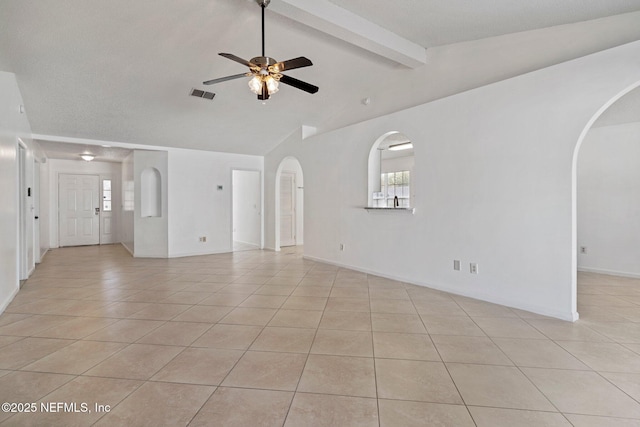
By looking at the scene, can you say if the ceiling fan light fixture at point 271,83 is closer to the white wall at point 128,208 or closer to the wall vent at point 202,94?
the wall vent at point 202,94

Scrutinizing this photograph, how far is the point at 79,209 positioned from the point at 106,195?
758 mm

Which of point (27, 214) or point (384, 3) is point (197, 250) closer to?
point (27, 214)

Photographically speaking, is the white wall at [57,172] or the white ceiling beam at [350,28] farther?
the white wall at [57,172]

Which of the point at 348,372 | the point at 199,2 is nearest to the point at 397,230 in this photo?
the point at 348,372

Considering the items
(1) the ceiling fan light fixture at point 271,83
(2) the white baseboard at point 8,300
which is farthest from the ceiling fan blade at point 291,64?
(2) the white baseboard at point 8,300

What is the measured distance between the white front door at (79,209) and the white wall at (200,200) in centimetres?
395

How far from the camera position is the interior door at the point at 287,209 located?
8297 millimetres

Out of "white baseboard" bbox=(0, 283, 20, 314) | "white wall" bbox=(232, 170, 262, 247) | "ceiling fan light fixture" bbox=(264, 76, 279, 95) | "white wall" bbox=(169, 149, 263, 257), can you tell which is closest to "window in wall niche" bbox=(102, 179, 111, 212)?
"white wall" bbox=(232, 170, 262, 247)

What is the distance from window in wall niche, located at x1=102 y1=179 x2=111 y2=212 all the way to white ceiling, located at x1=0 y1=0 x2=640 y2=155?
3708 mm

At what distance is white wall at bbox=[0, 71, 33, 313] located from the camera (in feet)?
Result: 10.9

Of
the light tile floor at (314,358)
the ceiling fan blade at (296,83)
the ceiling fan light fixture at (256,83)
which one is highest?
the ceiling fan blade at (296,83)

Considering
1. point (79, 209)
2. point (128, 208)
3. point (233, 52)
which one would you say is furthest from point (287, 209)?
point (79, 209)

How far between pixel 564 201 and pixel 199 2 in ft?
14.1

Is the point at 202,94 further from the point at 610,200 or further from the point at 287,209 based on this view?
the point at 610,200
